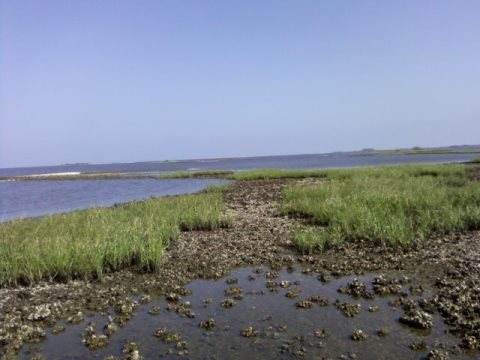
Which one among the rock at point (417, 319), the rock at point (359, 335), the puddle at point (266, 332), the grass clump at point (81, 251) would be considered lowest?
the puddle at point (266, 332)

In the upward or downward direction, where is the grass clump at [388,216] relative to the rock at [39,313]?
upward

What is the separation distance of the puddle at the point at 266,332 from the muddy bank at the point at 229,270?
0.26 metres

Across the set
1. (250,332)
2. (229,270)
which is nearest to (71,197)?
(229,270)

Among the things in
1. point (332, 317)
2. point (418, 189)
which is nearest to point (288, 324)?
point (332, 317)

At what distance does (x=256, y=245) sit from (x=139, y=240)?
4329mm

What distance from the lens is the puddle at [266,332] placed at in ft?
23.3

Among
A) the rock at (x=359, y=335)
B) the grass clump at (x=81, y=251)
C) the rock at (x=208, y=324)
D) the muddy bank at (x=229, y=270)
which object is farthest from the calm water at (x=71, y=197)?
the rock at (x=359, y=335)

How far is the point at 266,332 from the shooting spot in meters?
7.90

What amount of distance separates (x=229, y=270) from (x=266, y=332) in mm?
4513

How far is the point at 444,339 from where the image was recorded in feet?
23.7

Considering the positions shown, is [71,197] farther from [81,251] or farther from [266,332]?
[266,332]

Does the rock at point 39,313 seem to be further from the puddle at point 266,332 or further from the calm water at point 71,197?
the calm water at point 71,197

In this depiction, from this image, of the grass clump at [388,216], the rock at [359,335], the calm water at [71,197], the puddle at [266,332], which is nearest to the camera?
the puddle at [266,332]

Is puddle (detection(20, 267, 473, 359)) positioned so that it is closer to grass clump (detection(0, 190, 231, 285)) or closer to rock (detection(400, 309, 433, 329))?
rock (detection(400, 309, 433, 329))
